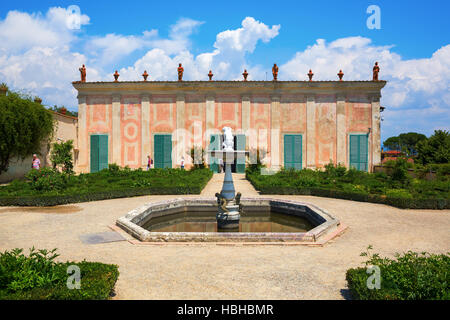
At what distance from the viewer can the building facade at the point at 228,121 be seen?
68.3ft

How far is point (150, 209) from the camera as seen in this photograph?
29.8ft

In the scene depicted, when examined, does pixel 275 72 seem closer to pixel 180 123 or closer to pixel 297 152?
pixel 297 152

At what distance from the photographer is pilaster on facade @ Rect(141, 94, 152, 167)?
2094 cm

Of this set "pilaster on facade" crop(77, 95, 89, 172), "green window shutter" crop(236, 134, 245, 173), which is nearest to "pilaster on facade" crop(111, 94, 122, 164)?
"pilaster on facade" crop(77, 95, 89, 172)

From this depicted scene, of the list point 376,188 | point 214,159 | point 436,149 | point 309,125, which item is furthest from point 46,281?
point 436,149

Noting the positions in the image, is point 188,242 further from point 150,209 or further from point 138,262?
point 150,209

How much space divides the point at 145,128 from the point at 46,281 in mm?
18299

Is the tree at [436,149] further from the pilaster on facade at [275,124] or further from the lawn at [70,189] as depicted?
the lawn at [70,189]

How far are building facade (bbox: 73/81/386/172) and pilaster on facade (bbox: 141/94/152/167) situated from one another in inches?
2.5

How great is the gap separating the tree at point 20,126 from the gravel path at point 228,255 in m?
8.83
